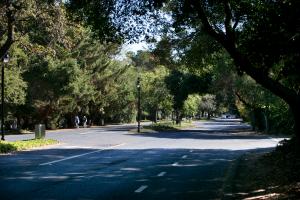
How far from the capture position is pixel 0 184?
46.8ft

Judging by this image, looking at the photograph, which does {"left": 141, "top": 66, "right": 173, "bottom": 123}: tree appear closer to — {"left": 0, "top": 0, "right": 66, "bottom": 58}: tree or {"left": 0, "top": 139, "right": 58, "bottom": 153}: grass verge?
{"left": 0, "top": 139, "right": 58, "bottom": 153}: grass verge

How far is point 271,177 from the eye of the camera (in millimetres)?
14766

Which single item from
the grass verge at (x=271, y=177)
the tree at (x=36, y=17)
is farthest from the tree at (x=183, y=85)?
the grass verge at (x=271, y=177)

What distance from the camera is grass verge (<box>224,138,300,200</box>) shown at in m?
11.2

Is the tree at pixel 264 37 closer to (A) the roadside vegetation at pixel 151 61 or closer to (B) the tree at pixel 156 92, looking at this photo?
(A) the roadside vegetation at pixel 151 61

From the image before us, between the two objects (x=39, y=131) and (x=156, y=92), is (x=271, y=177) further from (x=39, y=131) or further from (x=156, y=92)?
(x=156, y=92)

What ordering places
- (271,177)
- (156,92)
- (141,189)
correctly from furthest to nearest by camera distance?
(156,92), (271,177), (141,189)

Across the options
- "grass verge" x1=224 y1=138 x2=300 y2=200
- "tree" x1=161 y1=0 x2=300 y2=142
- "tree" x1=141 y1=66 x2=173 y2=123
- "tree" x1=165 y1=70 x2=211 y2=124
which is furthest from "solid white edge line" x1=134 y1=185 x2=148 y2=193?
"tree" x1=141 y1=66 x2=173 y2=123

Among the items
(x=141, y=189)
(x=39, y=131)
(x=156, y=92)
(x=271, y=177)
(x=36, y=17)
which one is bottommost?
(x=141, y=189)

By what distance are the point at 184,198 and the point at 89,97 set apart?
185ft

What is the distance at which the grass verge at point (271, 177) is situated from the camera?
36.7 feet

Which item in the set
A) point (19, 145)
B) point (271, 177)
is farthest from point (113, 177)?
point (19, 145)

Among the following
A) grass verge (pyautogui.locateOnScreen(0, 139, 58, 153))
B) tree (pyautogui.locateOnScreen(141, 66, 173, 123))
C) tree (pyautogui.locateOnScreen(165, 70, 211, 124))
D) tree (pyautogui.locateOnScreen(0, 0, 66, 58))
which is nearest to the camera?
→ tree (pyautogui.locateOnScreen(0, 0, 66, 58))

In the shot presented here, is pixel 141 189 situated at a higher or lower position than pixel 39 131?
lower
